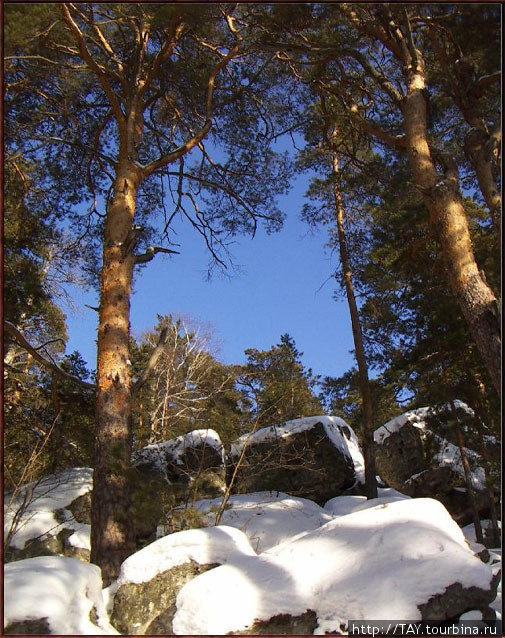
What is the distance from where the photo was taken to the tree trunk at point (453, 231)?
16.9 feet

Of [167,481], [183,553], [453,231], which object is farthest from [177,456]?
[453,231]

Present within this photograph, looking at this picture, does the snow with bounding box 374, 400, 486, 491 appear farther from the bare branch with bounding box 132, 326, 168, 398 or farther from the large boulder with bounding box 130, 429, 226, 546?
the bare branch with bounding box 132, 326, 168, 398

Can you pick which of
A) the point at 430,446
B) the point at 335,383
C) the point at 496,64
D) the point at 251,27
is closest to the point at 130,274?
the point at 251,27

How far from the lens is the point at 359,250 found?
457 inches

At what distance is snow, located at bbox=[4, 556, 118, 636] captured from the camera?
9.69 feet

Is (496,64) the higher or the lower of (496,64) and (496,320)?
the higher

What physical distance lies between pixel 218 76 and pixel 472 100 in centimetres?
445

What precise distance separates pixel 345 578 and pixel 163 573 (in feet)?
5.43

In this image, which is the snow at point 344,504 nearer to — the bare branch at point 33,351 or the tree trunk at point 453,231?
the tree trunk at point 453,231

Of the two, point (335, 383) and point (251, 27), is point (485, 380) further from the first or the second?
point (251, 27)

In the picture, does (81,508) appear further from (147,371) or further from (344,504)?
(344,504)

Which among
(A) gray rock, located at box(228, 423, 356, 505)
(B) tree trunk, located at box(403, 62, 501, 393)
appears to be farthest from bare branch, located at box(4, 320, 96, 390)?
(A) gray rock, located at box(228, 423, 356, 505)

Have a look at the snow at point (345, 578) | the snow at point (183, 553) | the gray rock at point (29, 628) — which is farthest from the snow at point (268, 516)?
the gray rock at point (29, 628)

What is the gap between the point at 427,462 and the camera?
1391cm
